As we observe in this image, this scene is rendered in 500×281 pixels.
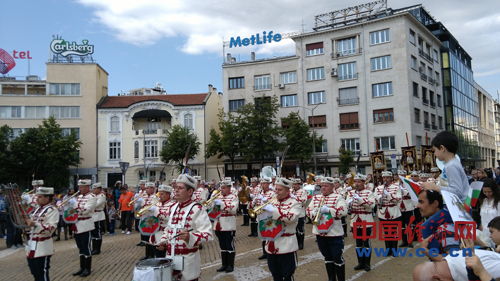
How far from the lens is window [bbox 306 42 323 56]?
4428 centimetres

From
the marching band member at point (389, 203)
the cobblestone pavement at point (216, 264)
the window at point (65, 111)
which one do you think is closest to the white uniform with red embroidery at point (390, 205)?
the marching band member at point (389, 203)

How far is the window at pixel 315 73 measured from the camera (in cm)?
4395

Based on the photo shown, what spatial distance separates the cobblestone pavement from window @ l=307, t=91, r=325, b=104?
31950 millimetres

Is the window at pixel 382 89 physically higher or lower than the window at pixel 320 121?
higher

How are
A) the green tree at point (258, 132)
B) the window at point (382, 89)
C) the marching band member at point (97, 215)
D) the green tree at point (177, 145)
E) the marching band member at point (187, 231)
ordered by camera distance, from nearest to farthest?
the marching band member at point (187, 231)
the marching band member at point (97, 215)
the green tree at point (258, 132)
the green tree at point (177, 145)
the window at point (382, 89)

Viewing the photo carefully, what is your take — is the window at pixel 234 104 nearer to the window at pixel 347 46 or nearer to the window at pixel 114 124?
the window at pixel 347 46

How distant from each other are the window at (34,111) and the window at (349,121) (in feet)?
119

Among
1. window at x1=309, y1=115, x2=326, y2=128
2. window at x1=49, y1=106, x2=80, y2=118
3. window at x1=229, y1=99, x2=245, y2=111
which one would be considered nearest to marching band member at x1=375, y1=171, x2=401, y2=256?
window at x1=309, y1=115, x2=326, y2=128

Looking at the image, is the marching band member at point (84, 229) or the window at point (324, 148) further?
the window at point (324, 148)

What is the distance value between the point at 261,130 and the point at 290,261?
34.6 metres

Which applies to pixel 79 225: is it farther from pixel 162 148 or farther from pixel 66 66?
pixel 66 66

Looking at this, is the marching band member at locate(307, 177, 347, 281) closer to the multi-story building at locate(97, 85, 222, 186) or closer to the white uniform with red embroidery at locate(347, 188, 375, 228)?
the white uniform with red embroidery at locate(347, 188, 375, 228)

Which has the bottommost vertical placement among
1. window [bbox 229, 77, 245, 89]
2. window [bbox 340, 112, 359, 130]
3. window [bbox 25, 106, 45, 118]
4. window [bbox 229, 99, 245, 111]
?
window [bbox 340, 112, 359, 130]

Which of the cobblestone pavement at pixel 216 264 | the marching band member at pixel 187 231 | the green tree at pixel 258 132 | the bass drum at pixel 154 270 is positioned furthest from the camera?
the green tree at pixel 258 132
